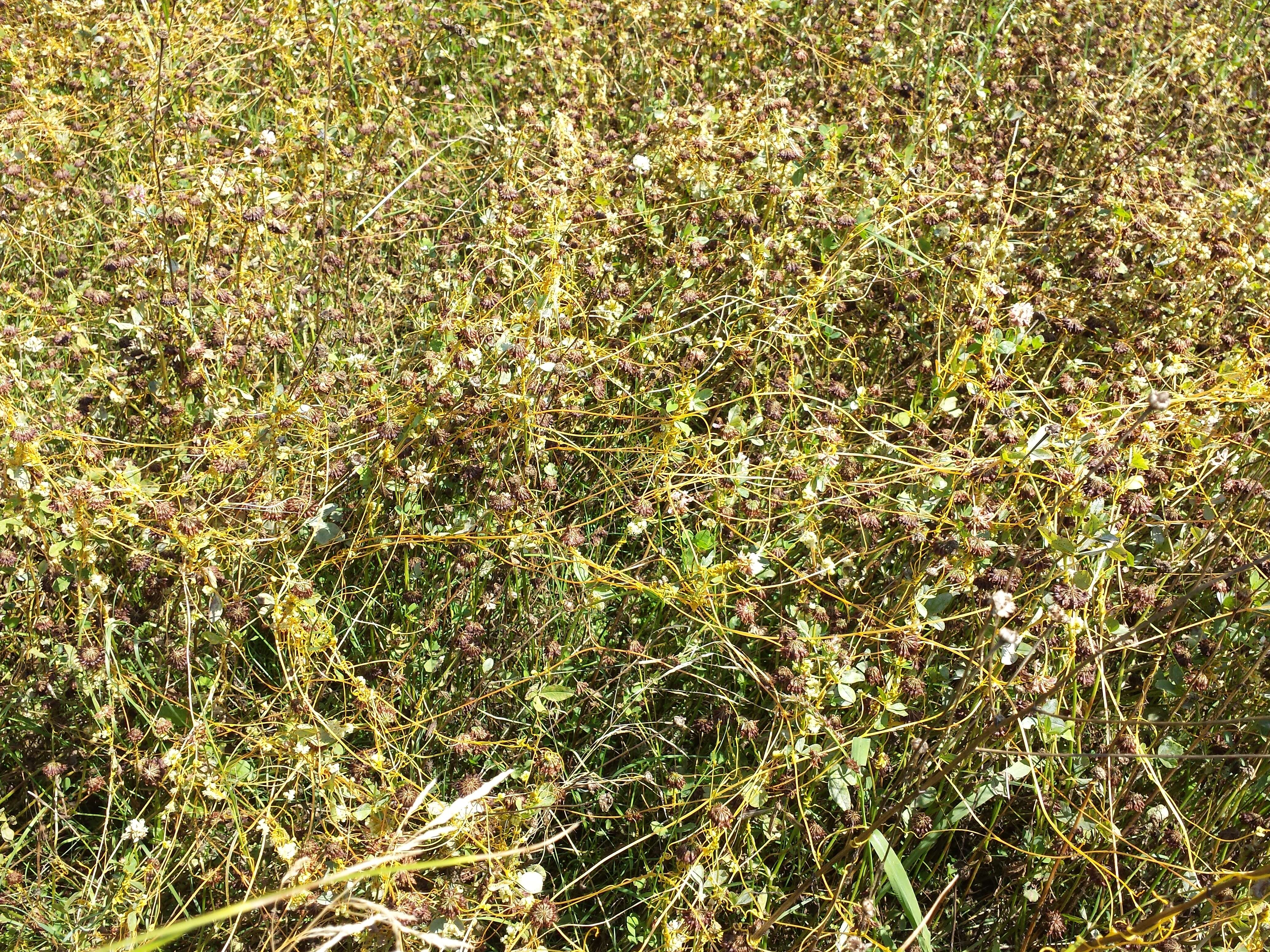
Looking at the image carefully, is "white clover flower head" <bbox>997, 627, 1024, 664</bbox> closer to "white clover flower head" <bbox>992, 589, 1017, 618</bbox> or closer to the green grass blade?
"white clover flower head" <bbox>992, 589, 1017, 618</bbox>

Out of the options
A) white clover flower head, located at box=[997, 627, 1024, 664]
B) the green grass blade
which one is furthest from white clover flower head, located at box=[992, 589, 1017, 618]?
the green grass blade

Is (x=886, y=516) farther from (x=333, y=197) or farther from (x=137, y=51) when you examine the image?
(x=137, y=51)

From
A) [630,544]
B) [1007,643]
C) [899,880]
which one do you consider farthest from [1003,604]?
[630,544]

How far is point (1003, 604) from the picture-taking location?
1780 mm

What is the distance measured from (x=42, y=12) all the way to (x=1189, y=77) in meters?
4.12

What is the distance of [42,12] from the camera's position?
366cm

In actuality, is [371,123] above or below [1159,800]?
above

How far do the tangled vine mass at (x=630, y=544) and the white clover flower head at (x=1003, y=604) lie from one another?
4cm

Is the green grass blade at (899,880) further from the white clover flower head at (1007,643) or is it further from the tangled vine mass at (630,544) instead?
the white clover flower head at (1007,643)

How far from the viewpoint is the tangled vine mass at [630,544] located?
77.2 inches

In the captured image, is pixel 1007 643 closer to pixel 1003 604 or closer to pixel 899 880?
pixel 1003 604

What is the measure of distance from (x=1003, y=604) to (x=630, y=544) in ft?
3.21

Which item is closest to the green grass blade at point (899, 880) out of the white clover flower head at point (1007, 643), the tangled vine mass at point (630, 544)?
the tangled vine mass at point (630, 544)

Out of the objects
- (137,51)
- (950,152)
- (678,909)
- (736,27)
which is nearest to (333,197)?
(137,51)
